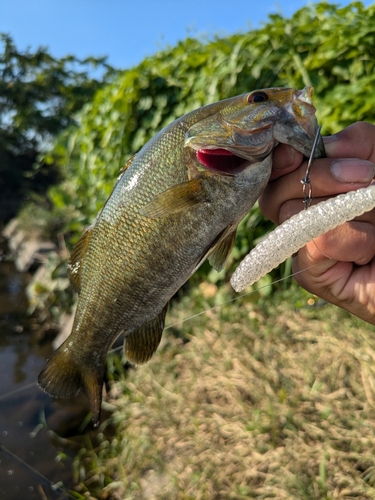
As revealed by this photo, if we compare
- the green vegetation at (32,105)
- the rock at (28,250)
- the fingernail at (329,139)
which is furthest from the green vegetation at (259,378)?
the green vegetation at (32,105)

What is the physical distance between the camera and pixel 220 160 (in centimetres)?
131

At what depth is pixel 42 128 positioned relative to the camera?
16.0 meters

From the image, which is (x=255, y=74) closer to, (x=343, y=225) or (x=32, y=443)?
(x=343, y=225)

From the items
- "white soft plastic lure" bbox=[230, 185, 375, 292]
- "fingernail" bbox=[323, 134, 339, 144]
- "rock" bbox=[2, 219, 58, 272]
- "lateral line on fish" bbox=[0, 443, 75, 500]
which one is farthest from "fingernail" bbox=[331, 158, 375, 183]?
"rock" bbox=[2, 219, 58, 272]

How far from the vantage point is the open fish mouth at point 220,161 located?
1278 millimetres

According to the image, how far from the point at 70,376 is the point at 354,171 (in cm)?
111

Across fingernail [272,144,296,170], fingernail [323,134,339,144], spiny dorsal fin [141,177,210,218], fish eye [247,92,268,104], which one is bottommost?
fingernail [323,134,339,144]

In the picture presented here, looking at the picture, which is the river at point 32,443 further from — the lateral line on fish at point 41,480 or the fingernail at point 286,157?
the fingernail at point 286,157

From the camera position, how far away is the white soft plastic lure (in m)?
1.04

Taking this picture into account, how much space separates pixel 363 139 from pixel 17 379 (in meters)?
4.76

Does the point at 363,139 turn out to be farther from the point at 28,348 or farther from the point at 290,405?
the point at 28,348

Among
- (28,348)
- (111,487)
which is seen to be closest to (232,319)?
(111,487)

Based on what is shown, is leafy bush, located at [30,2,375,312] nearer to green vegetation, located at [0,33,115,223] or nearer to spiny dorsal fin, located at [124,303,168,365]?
spiny dorsal fin, located at [124,303,168,365]

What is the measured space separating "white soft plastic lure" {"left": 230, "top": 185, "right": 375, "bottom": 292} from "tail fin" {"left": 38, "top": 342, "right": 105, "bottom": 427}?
0.71 meters
